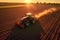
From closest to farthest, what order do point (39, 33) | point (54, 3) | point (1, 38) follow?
1. point (1, 38)
2. point (39, 33)
3. point (54, 3)

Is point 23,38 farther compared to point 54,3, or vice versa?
point 54,3

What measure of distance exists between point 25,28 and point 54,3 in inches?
44.9

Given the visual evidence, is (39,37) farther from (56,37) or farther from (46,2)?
(46,2)

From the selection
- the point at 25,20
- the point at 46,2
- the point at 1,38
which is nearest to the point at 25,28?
the point at 25,20

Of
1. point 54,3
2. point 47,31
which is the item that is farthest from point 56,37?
point 54,3

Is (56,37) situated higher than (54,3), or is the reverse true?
(56,37)

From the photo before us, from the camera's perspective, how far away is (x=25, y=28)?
667 millimetres

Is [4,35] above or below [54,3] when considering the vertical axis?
above

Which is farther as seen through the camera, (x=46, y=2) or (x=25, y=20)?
(x=46, y=2)

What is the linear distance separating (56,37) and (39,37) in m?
0.09

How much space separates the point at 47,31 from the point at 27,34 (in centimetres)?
13

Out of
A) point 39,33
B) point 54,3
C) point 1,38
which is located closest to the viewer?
point 1,38

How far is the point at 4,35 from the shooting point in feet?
1.90

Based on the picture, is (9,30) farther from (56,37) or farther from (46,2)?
(46,2)
